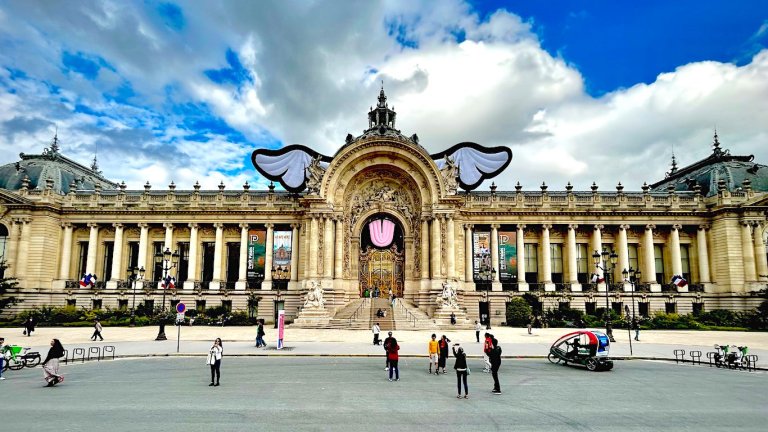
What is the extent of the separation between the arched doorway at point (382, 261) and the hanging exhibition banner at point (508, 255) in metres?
10.2

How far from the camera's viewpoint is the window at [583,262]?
5162 centimetres

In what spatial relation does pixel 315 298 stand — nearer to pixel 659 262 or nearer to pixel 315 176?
pixel 315 176

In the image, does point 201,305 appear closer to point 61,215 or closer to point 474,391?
point 61,215

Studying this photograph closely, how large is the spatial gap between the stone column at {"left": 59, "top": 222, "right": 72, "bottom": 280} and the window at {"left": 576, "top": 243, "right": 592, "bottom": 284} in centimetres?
5414

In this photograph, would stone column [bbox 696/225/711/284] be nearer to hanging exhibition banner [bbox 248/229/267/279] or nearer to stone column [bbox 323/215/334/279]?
stone column [bbox 323/215/334/279]

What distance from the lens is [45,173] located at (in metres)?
53.4

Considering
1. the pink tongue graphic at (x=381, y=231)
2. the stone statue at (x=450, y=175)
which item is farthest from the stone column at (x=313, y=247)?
the stone statue at (x=450, y=175)

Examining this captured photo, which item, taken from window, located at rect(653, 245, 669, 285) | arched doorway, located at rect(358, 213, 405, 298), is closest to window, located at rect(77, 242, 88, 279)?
arched doorway, located at rect(358, 213, 405, 298)

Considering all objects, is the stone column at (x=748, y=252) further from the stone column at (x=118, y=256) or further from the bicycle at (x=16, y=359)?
the stone column at (x=118, y=256)

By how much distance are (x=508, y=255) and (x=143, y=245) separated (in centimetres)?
3847

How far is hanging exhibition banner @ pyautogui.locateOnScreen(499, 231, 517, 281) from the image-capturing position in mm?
49469

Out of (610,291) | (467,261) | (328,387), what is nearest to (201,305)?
(467,261)

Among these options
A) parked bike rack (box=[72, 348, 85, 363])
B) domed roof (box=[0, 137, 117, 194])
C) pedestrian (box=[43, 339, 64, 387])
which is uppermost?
domed roof (box=[0, 137, 117, 194])

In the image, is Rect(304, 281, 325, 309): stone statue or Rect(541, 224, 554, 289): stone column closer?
Rect(304, 281, 325, 309): stone statue
